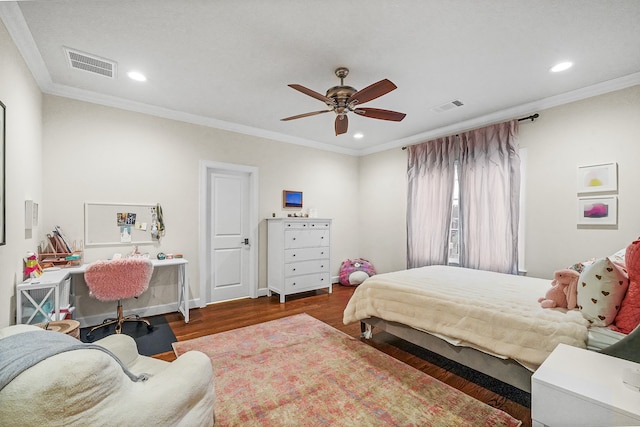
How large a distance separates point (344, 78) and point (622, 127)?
2.97 m

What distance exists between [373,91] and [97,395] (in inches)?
101

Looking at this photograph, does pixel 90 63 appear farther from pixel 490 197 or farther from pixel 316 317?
pixel 490 197

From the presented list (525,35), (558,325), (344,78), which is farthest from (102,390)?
(525,35)

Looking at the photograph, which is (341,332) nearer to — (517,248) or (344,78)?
(517,248)

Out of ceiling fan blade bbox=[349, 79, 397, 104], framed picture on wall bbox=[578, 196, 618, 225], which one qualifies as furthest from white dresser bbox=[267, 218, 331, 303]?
framed picture on wall bbox=[578, 196, 618, 225]

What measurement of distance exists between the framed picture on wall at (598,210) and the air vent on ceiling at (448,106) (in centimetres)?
176

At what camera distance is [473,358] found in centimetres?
211

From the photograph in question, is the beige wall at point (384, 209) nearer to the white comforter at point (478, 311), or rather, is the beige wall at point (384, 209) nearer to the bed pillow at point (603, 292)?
the white comforter at point (478, 311)

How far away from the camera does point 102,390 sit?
3.09ft

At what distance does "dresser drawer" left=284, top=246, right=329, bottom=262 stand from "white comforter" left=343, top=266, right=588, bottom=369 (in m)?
1.74

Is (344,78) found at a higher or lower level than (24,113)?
higher

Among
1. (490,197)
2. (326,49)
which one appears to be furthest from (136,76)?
(490,197)

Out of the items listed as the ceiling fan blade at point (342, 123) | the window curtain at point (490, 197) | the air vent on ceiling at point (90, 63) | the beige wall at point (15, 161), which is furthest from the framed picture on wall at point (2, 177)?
the window curtain at point (490, 197)

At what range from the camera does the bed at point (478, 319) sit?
1.78 m
